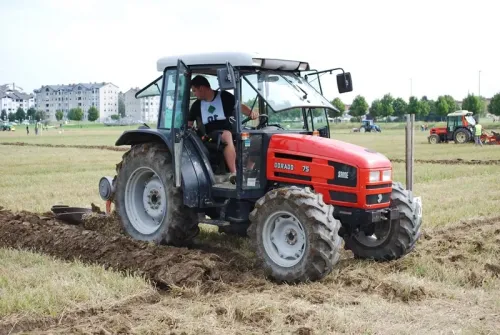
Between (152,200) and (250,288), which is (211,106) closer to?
(152,200)

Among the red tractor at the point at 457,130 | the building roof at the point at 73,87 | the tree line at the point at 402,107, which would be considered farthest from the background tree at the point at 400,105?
the building roof at the point at 73,87

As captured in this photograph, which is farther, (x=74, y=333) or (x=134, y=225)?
(x=134, y=225)

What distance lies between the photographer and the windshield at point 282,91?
22.9ft

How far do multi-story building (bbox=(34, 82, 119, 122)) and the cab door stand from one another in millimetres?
186039

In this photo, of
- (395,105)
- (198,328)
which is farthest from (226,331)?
(395,105)

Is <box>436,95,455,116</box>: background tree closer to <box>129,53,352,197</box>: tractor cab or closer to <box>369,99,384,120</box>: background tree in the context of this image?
<box>369,99,384,120</box>: background tree

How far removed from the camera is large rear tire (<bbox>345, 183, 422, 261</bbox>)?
7297 mm

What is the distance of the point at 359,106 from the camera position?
357 feet

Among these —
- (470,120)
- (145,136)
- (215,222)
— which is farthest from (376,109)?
(215,222)

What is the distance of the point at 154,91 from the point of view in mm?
8375

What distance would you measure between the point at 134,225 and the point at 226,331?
3.69 meters

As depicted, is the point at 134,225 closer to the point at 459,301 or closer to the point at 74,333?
the point at 74,333

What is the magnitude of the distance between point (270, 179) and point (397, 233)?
1.60 metres

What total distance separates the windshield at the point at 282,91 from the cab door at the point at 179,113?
0.96 metres
